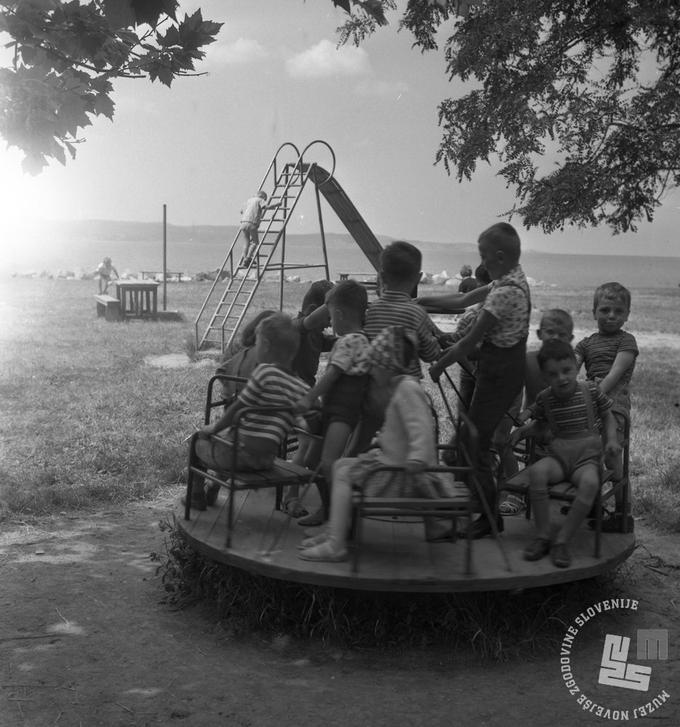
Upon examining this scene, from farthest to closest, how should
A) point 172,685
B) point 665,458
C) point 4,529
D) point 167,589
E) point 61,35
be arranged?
1. point 665,458
2. point 4,529
3. point 61,35
4. point 167,589
5. point 172,685

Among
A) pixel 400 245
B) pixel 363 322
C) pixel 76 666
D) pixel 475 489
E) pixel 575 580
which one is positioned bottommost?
pixel 76 666

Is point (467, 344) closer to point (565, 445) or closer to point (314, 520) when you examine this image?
point (565, 445)

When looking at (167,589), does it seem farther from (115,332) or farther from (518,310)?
(115,332)

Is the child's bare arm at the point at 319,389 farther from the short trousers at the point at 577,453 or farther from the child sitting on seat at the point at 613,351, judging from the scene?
the child sitting on seat at the point at 613,351

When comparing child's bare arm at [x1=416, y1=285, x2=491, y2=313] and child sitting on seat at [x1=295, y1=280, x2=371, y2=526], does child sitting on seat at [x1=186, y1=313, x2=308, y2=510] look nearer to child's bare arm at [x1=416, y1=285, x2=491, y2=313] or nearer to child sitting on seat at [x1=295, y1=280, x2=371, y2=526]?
child sitting on seat at [x1=295, y1=280, x2=371, y2=526]

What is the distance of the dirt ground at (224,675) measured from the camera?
357 centimetres

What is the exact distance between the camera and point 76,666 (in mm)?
3980

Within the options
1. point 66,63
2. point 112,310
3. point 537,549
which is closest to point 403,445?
point 537,549

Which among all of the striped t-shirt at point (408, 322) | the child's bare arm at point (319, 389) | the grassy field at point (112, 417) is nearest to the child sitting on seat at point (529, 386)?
the striped t-shirt at point (408, 322)

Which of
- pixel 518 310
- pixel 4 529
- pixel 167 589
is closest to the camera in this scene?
pixel 518 310

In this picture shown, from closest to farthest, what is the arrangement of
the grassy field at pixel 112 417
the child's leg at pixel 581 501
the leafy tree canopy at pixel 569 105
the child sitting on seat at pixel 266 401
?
1. the child's leg at pixel 581 501
2. the child sitting on seat at pixel 266 401
3. the grassy field at pixel 112 417
4. the leafy tree canopy at pixel 569 105

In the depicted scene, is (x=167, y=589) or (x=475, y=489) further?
(x=167, y=589)

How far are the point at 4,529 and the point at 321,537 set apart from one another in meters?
2.72

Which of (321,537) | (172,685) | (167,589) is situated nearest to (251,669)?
(172,685)
